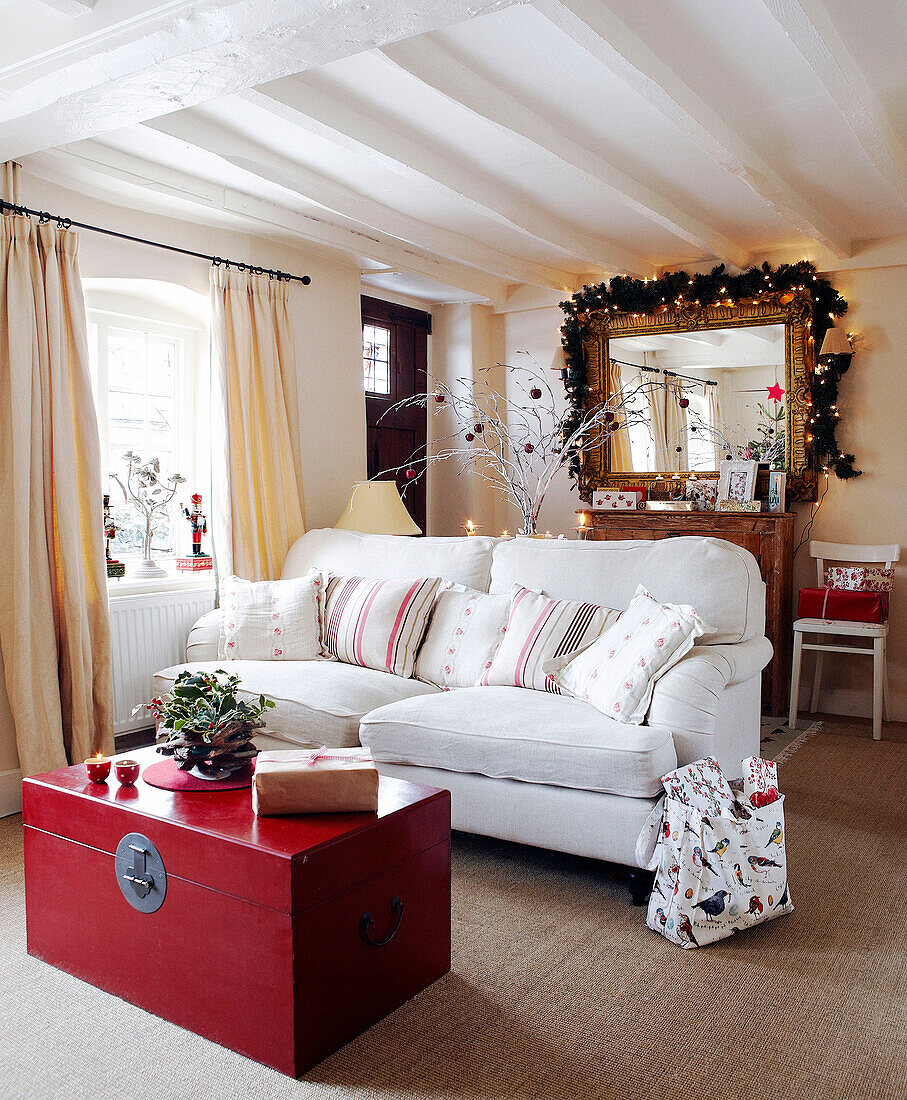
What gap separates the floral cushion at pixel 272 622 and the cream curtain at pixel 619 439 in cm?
232

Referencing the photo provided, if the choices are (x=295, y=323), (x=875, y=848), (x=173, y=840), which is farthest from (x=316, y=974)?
(x=295, y=323)

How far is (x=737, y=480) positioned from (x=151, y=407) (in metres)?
2.98

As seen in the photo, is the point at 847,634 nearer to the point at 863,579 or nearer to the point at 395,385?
the point at 863,579

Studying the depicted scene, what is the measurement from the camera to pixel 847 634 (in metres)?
4.33

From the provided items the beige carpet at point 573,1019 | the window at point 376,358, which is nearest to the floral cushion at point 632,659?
the beige carpet at point 573,1019

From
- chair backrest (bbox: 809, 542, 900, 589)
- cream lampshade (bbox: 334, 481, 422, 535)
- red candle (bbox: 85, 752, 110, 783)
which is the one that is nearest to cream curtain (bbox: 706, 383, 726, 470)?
chair backrest (bbox: 809, 542, 900, 589)

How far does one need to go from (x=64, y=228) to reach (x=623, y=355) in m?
3.10

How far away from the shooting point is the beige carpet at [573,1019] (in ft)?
5.75

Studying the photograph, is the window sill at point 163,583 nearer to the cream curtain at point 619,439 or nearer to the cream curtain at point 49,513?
the cream curtain at point 49,513

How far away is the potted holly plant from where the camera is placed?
2.19m

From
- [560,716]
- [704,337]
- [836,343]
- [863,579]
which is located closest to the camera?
[560,716]

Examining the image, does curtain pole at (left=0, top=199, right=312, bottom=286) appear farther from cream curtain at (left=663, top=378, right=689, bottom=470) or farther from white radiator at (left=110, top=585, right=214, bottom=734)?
cream curtain at (left=663, top=378, right=689, bottom=470)

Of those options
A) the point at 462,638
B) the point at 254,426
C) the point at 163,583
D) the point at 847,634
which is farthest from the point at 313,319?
the point at 847,634

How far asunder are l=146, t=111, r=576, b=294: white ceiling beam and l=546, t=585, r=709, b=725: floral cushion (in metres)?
2.15
